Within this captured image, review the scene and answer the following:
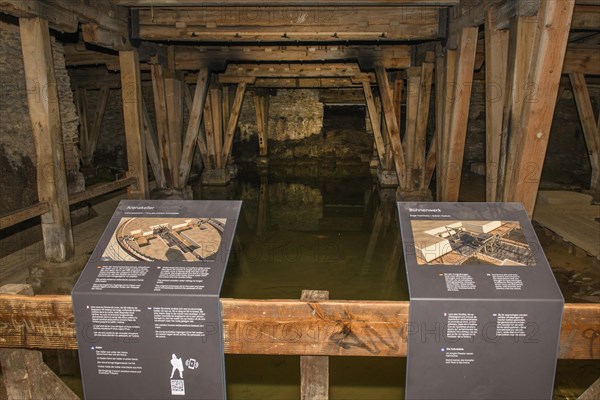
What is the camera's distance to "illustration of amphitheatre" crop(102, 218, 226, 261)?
1.86m

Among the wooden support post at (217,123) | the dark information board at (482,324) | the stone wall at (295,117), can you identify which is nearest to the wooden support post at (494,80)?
the dark information board at (482,324)

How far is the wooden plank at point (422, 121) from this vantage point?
22.2ft

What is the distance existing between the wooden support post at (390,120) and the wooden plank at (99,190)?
4.26 m

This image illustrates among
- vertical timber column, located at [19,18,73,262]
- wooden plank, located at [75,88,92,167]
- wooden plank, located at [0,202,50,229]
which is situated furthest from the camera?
wooden plank, located at [75,88,92,167]

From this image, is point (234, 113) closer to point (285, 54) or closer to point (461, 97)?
point (285, 54)

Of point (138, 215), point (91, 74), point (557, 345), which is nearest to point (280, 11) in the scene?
point (138, 215)

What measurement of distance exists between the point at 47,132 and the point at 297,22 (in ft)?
10.5

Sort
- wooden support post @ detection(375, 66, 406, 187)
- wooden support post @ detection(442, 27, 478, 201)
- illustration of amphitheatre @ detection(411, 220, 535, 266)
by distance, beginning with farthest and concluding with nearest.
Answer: wooden support post @ detection(375, 66, 406, 187), wooden support post @ detection(442, 27, 478, 201), illustration of amphitheatre @ detection(411, 220, 535, 266)

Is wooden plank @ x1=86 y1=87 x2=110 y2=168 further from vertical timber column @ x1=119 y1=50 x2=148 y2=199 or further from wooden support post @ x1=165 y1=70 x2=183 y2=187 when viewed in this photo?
vertical timber column @ x1=119 y1=50 x2=148 y2=199

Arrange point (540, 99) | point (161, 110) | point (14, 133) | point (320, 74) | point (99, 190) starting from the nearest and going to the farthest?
point (540, 99) < point (99, 190) < point (14, 133) < point (161, 110) < point (320, 74)

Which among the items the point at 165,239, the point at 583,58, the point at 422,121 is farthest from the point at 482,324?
the point at 583,58

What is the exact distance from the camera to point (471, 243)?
6.08 ft

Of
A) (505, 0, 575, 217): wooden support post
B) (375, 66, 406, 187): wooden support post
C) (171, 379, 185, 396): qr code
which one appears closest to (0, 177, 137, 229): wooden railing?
(171, 379, 185, 396): qr code

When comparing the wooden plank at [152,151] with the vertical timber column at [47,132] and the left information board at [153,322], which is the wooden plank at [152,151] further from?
the left information board at [153,322]
